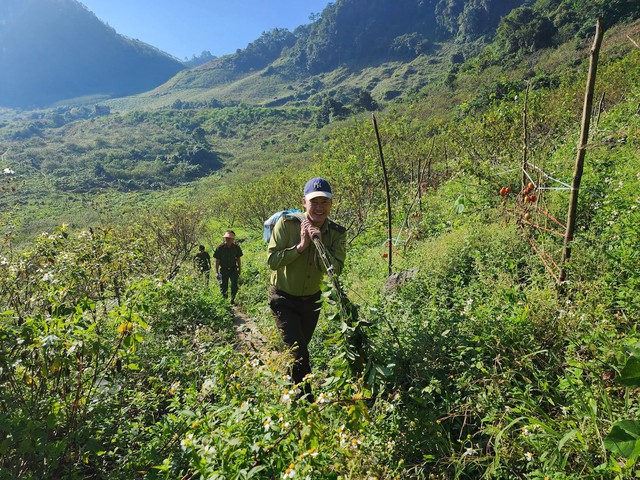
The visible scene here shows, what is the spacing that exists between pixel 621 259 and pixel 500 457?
2204 mm

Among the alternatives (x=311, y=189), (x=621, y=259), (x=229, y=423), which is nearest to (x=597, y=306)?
(x=621, y=259)

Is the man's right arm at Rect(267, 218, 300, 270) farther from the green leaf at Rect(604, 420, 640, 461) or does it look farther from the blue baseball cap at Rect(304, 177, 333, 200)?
the green leaf at Rect(604, 420, 640, 461)

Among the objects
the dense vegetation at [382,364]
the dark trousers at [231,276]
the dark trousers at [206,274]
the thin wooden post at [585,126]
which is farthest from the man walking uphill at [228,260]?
the thin wooden post at [585,126]

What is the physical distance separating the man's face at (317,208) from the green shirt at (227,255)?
189 inches

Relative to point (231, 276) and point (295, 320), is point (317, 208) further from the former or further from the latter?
point (231, 276)

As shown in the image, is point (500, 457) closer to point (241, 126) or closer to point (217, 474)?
point (217, 474)

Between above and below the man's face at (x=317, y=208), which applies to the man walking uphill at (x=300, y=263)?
→ below

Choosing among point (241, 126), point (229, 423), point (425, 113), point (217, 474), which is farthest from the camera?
point (241, 126)

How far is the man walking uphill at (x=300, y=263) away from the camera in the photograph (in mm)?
2885

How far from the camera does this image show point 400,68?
111m

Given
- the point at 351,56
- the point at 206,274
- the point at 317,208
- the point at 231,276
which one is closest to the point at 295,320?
the point at 317,208

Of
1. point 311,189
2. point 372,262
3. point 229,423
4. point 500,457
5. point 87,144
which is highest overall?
point 87,144

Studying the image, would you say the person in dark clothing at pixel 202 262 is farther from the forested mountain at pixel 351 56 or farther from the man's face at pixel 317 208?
the forested mountain at pixel 351 56

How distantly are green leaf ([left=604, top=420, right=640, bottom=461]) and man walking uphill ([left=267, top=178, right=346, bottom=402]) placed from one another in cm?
197
